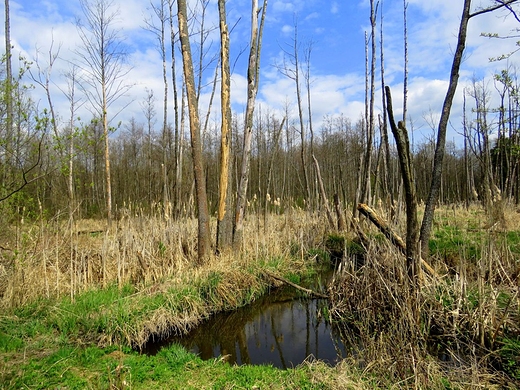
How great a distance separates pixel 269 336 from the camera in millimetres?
5109

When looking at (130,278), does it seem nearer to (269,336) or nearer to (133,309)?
(133,309)

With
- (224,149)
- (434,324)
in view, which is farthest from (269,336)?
(224,149)

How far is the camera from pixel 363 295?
4.62 meters

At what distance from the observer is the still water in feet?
14.3

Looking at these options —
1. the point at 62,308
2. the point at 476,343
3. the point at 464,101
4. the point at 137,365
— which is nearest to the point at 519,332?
the point at 476,343

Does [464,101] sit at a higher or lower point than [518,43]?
higher

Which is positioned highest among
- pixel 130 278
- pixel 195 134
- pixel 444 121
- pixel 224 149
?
pixel 195 134

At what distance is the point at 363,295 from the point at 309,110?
1189cm

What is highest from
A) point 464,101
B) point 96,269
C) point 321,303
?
point 464,101

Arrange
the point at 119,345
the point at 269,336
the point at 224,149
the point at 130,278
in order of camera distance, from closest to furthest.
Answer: the point at 119,345
the point at 269,336
the point at 130,278
the point at 224,149

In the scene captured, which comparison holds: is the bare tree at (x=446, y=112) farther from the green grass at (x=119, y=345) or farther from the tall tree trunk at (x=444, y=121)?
the green grass at (x=119, y=345)

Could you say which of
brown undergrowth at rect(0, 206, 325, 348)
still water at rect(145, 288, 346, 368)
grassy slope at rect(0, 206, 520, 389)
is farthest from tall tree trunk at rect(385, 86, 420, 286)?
brown undergrowth at rect(0, 206, 325, 348)

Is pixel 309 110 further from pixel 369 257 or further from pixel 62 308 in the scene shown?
pixel 62 308

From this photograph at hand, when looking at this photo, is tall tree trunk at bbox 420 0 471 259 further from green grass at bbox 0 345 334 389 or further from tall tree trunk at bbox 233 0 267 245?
tall tree trunk at bbox 233 0 267 245
